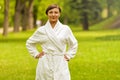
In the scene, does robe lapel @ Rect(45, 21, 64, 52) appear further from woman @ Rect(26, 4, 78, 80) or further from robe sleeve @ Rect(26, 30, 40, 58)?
robe sleeve @ Rect(26, 30, 40, 58)

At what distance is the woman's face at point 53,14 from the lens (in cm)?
711

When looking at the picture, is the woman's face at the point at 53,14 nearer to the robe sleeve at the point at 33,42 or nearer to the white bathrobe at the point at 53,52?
the white bathrobe at the point at 53,52

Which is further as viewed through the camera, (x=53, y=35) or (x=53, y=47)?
(x=53, y=47)

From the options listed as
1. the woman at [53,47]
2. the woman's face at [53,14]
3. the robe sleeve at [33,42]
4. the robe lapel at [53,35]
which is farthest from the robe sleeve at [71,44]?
the robe sleeve at [33,42]

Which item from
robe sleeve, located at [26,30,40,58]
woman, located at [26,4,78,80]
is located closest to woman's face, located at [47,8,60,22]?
woman, located at [26,4,78,80]

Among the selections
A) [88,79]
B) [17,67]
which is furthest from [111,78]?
[17,67]

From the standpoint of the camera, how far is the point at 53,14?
7129mm

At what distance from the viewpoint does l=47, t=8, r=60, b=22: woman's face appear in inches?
280

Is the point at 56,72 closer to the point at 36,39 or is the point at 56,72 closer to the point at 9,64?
the point at 36,39

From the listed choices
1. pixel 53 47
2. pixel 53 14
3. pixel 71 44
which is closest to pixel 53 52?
pixel 53 47

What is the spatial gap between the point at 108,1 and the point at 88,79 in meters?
→ 78.7

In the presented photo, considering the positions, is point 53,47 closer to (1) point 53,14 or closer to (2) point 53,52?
(2) point 53,52

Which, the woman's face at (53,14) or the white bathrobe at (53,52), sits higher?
the woman's face at (53,14)

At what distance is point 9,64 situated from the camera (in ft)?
57.2
